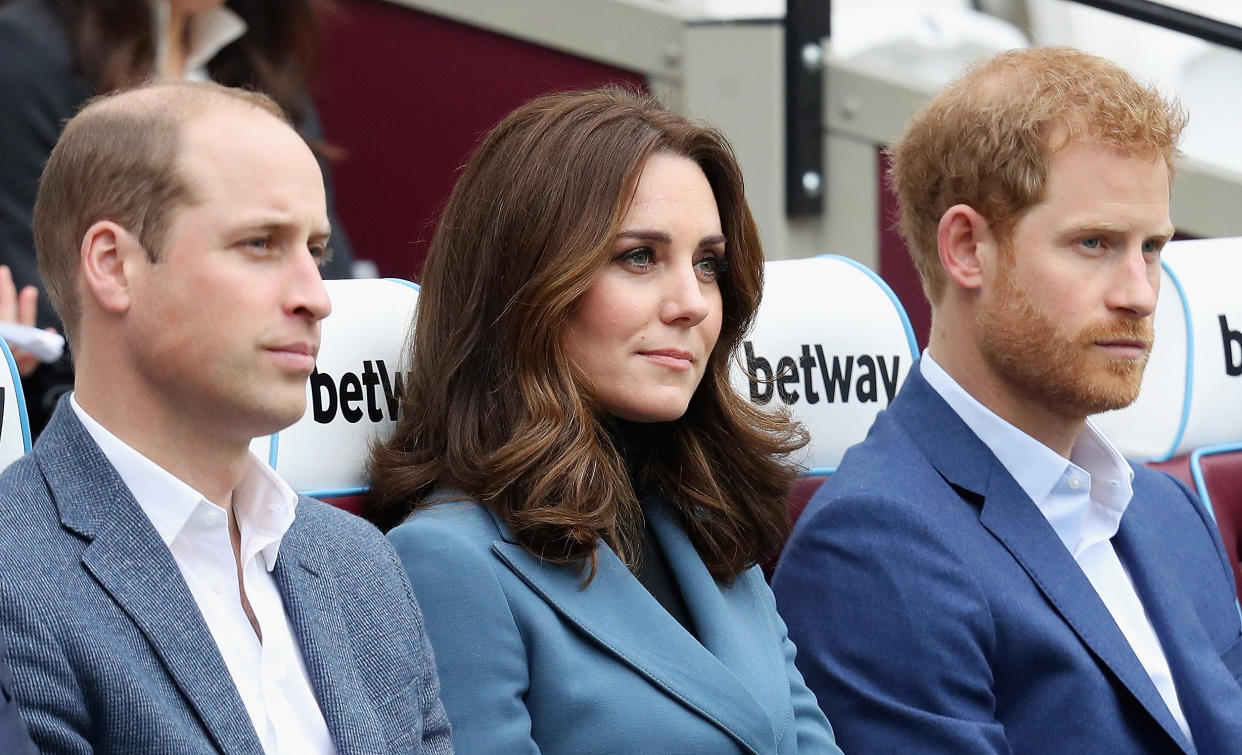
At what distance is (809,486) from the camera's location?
2.35m

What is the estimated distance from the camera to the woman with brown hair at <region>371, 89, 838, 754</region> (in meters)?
1.74

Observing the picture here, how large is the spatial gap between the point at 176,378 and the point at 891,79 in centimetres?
274

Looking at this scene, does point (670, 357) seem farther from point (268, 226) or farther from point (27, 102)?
point (27, 102)

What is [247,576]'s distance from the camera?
58.9 inches

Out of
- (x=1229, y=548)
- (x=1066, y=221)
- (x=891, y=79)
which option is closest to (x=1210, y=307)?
(x=1229, y=548)

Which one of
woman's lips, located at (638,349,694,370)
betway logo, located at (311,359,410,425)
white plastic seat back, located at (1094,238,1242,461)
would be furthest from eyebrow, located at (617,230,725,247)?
white plastic seat back, located at (1094,238,1242,461)

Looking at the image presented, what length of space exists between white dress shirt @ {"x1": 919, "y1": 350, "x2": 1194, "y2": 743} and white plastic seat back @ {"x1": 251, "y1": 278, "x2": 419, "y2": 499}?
645mm

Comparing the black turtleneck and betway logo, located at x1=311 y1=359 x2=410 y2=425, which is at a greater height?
betway logo, located at x1=311 y1=359 x2=410 y2=425

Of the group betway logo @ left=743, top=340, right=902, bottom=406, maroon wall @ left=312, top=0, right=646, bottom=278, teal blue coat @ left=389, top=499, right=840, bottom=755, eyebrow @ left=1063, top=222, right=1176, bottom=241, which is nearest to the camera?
teal blue coat @ left=389, top=499, right=840, bottom=755

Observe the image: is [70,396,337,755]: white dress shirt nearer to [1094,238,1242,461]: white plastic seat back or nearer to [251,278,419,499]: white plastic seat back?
[251,278,419,499]: white plastic seat back

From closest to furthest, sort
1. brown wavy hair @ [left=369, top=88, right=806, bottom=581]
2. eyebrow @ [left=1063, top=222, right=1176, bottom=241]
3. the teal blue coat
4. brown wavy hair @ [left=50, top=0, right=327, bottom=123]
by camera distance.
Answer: the teal blue coat → brown wavy hair @ [left=369, top=88, right=806, bottom=581] → eyebrow @ [left=1063, top=222, right=1176, bottom=241] → brown wavy hair @ [left=50, top=0, right=327, bottom=123]

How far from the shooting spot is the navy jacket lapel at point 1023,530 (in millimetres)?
1930

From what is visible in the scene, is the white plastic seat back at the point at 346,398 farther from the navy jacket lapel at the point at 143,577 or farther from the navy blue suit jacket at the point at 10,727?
the navy blue suit jacket at the point at 10,727

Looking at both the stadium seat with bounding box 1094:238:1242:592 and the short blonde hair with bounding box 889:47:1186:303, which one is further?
the stadium seat with bounding box 1094:238:1242:592
